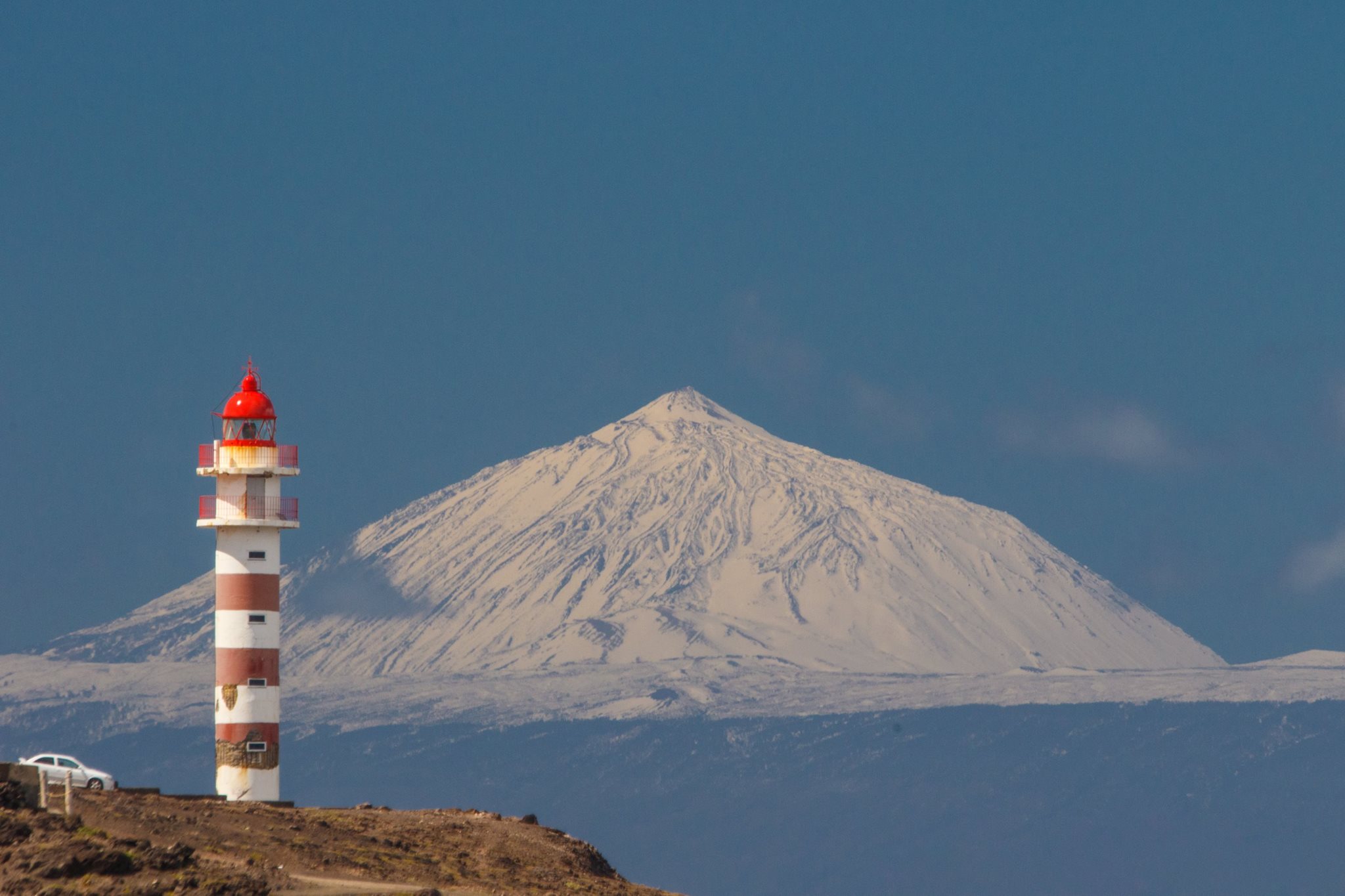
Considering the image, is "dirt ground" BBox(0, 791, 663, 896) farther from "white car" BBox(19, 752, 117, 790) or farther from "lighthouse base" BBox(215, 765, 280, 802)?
"lighthouse base" BBox(215, 765, 280, 802)

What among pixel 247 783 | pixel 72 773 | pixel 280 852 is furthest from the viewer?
pixel 247 783

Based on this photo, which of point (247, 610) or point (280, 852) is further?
point (247, 610)

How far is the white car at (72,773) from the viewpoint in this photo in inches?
1851

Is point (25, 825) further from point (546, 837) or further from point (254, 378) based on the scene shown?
point (254, 378)

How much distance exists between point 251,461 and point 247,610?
352cm

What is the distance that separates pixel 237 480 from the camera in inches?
2378

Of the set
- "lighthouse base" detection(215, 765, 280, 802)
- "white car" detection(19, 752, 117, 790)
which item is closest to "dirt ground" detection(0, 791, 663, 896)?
"white car" detection(19, 752, 117, 790)

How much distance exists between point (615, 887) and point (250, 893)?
1402 centimetres

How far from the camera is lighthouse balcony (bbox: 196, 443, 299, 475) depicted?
197 feet

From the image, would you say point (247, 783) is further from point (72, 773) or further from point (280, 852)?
point (280, 852)

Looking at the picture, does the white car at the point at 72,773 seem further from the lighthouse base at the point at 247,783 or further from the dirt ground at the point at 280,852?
the lighthouse base at the point at 247,783

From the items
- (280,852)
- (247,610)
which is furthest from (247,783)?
(280,852)

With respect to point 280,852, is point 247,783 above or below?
above

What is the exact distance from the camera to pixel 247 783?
59781mm
